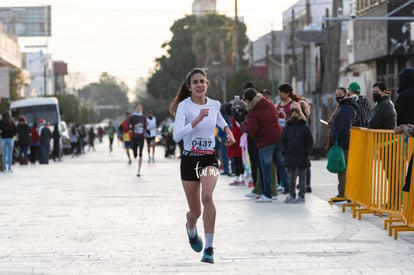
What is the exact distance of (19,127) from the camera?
32562 mm

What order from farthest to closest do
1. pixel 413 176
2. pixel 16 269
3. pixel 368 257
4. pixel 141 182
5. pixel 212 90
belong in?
pixel 212 90 < pixel 141 182 < pixel 413 176 < pixel 368 257 < pixel 16 269

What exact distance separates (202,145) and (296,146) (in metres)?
5.98

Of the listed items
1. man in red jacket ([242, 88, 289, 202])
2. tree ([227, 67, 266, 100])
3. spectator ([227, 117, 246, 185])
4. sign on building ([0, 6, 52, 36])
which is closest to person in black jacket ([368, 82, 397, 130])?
man in red jacket ([242, 88, 289, 202])

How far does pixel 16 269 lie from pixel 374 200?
5139 millimetres

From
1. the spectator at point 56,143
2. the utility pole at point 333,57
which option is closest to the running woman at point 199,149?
the utility pole at point 333,57

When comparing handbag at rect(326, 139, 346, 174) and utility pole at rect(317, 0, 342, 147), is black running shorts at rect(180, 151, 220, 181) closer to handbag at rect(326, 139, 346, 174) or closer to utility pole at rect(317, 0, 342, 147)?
handbag at rect(326, 139, 346, 174)

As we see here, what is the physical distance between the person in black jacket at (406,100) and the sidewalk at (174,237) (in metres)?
1.31

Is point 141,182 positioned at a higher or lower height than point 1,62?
lower

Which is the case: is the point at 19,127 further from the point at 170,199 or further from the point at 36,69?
the point at 36,69

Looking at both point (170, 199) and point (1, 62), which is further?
point (1, 62)

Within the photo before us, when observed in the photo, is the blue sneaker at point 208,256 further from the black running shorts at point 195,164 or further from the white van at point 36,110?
the white van at point 36,110

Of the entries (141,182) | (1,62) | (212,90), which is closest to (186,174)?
(141,182)

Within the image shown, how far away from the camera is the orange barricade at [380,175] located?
11258mm

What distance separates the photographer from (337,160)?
48.1 ft
